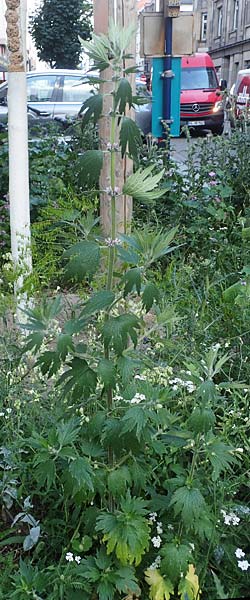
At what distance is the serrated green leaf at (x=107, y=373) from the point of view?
164 cm

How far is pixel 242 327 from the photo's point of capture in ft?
10.1

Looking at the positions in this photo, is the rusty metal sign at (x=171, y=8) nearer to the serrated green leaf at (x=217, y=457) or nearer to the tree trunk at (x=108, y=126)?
the tree trunk at (x=108, y=126)

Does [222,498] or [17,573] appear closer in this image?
[17,573]

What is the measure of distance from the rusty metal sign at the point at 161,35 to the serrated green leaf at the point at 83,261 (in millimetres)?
4157

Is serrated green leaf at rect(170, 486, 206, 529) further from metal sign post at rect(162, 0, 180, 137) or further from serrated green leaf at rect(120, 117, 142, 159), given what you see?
metal sign post at rect(162, 0, 180, 137)

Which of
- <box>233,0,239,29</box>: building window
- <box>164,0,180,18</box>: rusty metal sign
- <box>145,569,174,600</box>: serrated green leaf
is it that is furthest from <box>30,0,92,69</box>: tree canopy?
<box>145,569,174,600</box>: serrated green leaf

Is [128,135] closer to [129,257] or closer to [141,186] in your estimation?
[141,186]

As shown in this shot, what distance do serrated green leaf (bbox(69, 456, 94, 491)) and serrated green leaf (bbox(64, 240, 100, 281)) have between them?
0.44 m

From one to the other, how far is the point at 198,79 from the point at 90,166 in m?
20.1

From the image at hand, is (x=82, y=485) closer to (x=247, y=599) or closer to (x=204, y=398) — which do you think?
(x=204, y=398)

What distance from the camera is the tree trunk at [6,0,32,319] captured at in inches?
122

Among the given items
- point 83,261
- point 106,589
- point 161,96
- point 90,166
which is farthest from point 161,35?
point 106,589

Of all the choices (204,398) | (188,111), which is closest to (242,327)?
(204,398)

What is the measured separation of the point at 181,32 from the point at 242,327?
3.15 meters
